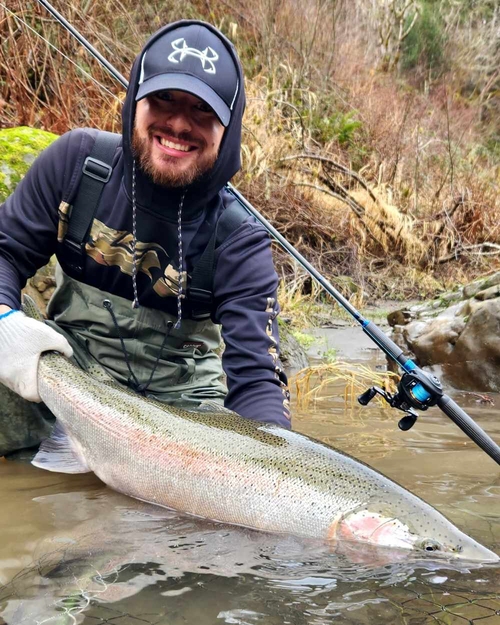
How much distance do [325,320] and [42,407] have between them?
16.6 feet

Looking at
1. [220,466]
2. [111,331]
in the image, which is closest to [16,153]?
[111,331]

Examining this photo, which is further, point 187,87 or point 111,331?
point 111,331

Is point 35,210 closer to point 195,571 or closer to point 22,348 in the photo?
point 22,348

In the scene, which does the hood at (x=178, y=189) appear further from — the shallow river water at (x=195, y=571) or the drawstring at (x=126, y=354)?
the shallow river water at (x=195, y=571)

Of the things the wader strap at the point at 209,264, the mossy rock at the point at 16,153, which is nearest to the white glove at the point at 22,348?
the wader strap at the point at 209,264

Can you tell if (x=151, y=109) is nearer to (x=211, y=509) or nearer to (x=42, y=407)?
(x=42, y=407)

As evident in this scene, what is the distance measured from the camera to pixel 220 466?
2.78 m

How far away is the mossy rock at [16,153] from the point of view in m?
5.06

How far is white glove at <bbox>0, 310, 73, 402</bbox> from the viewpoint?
10.4 feet

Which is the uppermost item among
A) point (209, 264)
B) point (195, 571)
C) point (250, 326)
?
point (209, 264)

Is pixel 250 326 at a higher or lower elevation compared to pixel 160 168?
lower

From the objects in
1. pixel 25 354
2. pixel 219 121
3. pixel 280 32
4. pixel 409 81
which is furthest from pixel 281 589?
pixel 409 81

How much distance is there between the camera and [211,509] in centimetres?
276

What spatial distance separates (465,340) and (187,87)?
141 inches
